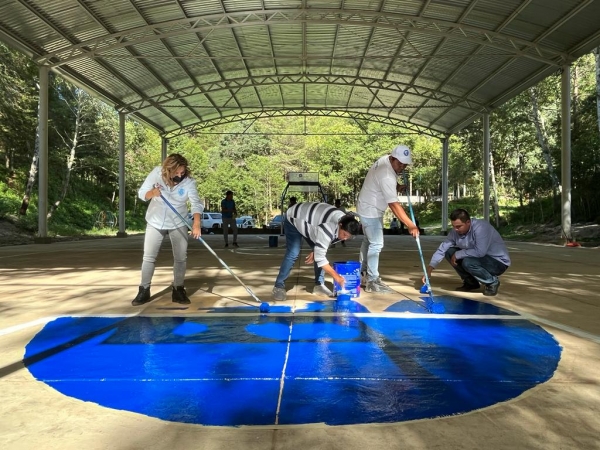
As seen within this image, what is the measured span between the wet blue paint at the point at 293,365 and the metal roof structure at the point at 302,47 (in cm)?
1317

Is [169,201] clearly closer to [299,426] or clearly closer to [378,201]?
[378,201]

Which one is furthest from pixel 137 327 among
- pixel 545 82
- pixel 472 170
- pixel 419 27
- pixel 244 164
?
pixel 244 164

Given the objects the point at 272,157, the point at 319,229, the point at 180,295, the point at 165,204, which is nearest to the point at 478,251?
the point at 319,229

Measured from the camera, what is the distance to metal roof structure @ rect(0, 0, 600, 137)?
15.5 metres

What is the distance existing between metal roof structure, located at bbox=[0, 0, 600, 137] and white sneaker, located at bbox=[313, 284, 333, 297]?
40.6 ft

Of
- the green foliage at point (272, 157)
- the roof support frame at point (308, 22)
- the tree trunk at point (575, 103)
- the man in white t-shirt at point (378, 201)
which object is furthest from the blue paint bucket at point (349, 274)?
the tree trunk at point (575, 103)

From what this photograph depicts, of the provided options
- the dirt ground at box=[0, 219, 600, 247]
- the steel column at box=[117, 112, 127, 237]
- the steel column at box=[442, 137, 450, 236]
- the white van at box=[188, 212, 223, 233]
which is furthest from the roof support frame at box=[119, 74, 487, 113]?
the white van at box=[188, 212, 223, 233]

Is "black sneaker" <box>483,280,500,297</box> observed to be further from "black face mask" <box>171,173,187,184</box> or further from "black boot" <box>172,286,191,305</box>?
"black face mask" <box>171,173,187,184</box>

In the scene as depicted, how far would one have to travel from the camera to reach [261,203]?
49.7 m

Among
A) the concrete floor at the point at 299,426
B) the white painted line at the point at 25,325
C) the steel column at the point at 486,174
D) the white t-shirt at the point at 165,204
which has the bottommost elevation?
the concrete floor at the point at 299,426

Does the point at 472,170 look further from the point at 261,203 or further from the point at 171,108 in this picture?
the point at 171,108

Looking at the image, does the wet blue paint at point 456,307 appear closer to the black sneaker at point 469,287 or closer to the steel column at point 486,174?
the black sneaker at point 469,287

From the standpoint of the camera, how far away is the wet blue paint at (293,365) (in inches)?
103

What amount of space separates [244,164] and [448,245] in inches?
1873
